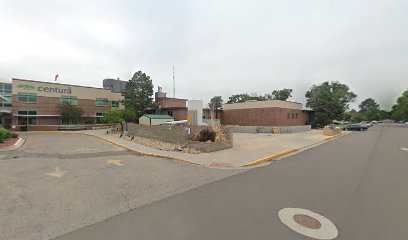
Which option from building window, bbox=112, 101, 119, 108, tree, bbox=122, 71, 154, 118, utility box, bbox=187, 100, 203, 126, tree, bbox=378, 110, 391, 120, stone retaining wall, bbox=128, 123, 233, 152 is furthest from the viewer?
tree, bbox=378, 110, 391, 120

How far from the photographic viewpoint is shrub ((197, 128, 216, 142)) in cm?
1298

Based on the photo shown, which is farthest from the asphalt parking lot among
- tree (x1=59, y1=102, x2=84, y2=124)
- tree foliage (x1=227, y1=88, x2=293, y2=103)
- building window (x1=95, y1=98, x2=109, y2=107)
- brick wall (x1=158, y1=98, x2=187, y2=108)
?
tree foliage (x1=227, y1=88, x2=293, y2=103)

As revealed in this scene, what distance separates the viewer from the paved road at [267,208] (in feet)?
11.1

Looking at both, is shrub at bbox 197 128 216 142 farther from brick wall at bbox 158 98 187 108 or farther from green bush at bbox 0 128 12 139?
brick wall at bbox 158 98 187 108

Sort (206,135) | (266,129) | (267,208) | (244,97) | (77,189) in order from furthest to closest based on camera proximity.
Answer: (244,97) < (266,129) < (206,135) < (77,189) < (267,208)

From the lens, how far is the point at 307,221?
3807 millimetres

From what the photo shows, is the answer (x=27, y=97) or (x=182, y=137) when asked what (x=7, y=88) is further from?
(x=182, y=137)

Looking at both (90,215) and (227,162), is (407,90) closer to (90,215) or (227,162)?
(227,162)

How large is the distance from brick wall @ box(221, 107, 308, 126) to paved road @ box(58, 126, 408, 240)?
67.1ft

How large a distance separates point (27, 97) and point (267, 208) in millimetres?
40529

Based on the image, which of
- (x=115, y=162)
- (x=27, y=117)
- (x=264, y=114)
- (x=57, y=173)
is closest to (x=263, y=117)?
(x=264, y=114)

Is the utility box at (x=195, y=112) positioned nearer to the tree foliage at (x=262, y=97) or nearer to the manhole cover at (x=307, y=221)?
the manhole cover at (x=307, y=221)

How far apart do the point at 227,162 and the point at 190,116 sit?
585 centimetres

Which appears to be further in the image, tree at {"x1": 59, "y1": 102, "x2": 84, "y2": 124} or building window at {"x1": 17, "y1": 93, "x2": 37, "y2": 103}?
tree at {"x1": 59, "y1": 102, "x2": 84, "y2": 124}
